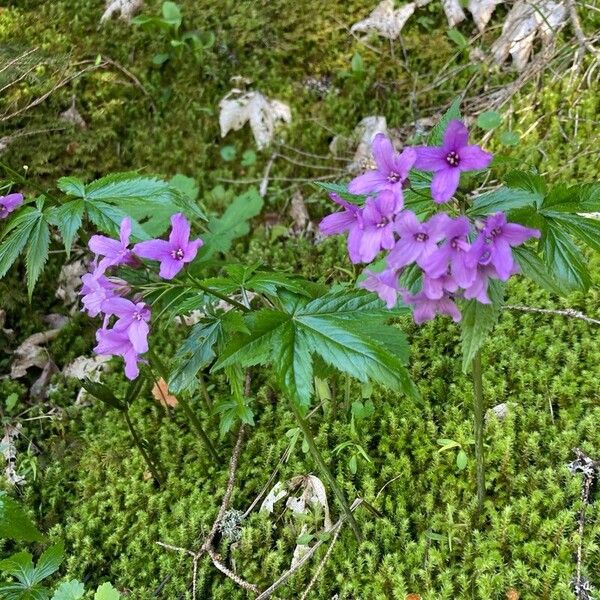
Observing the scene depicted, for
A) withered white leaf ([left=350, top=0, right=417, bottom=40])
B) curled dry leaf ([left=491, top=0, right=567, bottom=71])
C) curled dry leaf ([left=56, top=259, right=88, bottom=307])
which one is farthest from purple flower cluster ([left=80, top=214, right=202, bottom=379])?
curled dry leaf ([left=491, top=0, right=567, bottom=71])

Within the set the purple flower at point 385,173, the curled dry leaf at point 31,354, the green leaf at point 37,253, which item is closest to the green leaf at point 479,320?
the purple flower at point 385,173

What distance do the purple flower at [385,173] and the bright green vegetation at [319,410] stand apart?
1.27 m

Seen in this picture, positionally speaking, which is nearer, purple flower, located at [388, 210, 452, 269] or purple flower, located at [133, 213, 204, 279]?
purple flower, located at [388, 210, 452, 269]

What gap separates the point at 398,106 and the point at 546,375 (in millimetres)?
1893

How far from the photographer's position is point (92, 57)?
3.70 m

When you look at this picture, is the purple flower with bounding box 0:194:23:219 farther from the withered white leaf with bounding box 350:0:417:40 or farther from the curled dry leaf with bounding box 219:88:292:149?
the withered white leaf with bounding box 350:0:417:40

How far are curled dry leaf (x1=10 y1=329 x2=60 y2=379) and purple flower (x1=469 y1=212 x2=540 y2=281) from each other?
2578 mm

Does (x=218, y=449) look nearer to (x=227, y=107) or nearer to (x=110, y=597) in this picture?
(x=110, y=597)

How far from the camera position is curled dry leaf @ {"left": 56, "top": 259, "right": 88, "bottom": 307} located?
3387mm

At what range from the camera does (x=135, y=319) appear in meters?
1.68

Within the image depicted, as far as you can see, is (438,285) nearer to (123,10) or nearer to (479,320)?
(479,320)

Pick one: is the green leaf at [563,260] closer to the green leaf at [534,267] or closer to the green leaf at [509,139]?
the green leaf at [534,267]

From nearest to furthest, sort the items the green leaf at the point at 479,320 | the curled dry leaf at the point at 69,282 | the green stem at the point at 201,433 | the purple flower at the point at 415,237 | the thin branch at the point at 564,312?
the purple flower at the point at 415,237 → the green leaf at the point at 479,320 → the green stem at the point at 201,433 → the thin branch at the point at 564,312 → the curled dry leaf at the point at 69,282

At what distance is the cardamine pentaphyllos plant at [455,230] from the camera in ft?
4.33
